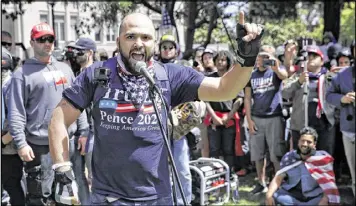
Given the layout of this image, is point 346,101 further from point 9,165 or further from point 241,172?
point 9,165

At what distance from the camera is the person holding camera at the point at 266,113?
6473 millimetres

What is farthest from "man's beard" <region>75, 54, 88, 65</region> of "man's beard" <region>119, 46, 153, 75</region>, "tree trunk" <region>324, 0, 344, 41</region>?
"tree trunk" <region>324, 0, 344, 41</region>

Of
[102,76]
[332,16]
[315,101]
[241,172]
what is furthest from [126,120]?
[332,16]

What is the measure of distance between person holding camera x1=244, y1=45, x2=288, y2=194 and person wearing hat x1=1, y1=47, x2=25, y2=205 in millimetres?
2942

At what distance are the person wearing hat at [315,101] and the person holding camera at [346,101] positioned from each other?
389 millimetres

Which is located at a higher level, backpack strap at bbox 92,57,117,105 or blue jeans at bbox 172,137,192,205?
backpack strap at bbox 92,57,117,105

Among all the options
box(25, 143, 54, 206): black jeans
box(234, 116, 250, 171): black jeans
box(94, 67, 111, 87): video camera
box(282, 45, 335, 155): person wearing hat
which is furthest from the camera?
box(234, 116, 250, 171): black jeans

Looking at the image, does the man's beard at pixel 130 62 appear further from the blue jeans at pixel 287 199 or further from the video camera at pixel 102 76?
the blue jeans at pixel 287 199

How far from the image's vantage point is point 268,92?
21.2 ft

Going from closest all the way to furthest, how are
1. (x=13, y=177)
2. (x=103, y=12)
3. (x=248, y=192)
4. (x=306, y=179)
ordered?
1. (x=13, y=177)
2. (x=306, y=179)
3. (x=248, y=192)
4. (x=103, y=12)

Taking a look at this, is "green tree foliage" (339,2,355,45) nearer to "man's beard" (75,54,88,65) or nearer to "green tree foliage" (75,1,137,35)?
"green tree foliage" (75,1,137,35)

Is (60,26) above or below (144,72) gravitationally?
above

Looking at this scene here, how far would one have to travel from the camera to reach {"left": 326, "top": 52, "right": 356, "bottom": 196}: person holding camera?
Result: 18.0 feet

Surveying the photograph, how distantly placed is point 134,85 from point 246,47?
726 mm
